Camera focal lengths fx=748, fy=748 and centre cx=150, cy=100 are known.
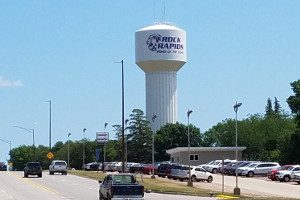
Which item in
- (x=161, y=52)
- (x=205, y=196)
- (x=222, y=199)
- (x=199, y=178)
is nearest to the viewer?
(x=222, y=199)

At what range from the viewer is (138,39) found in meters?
140

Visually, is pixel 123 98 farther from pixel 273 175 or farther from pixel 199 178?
pixel 273 175

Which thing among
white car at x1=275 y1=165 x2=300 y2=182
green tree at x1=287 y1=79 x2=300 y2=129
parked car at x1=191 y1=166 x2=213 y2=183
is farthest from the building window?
parked car at x1=191 y1=166 x2=213 y2=183

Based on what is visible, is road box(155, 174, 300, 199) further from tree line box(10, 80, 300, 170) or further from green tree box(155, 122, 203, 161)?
green tree box(155, 122, 203, 161)

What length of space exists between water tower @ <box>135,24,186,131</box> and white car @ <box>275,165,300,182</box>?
62901mm

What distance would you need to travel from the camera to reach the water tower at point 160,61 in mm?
138500

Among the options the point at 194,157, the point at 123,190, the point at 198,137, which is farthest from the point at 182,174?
the point at 198,137

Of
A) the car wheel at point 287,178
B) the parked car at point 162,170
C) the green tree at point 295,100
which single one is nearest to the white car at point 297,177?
the car wheel at point 287,178

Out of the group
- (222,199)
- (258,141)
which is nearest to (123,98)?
(222,199)

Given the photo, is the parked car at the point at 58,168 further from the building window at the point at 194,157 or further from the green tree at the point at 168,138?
the green tree at the point at 168,138

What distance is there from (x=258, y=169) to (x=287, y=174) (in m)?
9.99

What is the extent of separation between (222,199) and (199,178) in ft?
98.1

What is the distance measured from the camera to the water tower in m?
138

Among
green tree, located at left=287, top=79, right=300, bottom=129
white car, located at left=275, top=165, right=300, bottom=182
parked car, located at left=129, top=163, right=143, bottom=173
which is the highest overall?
green tree, located at left=287, top=79, right=300, bottom=129
